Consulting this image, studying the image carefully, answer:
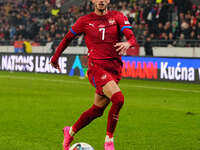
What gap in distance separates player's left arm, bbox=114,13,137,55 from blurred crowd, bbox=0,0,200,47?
37.1 feet

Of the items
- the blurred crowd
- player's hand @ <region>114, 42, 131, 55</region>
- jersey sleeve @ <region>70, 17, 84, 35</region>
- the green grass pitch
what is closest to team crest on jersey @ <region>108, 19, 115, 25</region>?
jersey sleeve @ <region>70, 17, 84, 35</region>

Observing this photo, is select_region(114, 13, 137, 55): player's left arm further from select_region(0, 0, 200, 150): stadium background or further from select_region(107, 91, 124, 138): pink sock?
select_region(0, 0, 200, 150): stadium background

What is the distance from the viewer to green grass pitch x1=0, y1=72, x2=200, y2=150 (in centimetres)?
786

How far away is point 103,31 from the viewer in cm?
684

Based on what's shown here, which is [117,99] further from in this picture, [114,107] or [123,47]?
[123,47]

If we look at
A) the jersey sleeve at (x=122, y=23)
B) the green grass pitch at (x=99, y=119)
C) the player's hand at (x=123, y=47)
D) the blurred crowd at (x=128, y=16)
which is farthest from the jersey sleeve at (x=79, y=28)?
the blurred crowd at (x=128, y=16)

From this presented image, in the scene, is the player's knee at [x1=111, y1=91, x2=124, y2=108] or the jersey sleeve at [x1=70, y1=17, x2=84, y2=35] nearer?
the player's knee at [x1=111, y1=91, x2=124, y2=108]

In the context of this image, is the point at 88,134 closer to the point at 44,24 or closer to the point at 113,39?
the point at 113,39

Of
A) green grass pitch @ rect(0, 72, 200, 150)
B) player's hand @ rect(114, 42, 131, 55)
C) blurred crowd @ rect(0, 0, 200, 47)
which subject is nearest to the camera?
player's hand @ rect(114, 42, 131, 55)

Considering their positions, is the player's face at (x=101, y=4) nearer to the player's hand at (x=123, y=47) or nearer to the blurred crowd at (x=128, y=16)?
the player's hand at (x=123, y=47)

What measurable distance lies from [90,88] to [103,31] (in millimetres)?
11920

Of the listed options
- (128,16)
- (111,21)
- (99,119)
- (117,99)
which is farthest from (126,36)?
(128,16)

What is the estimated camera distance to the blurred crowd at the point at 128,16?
77.4 ft

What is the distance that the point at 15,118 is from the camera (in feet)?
34.8
